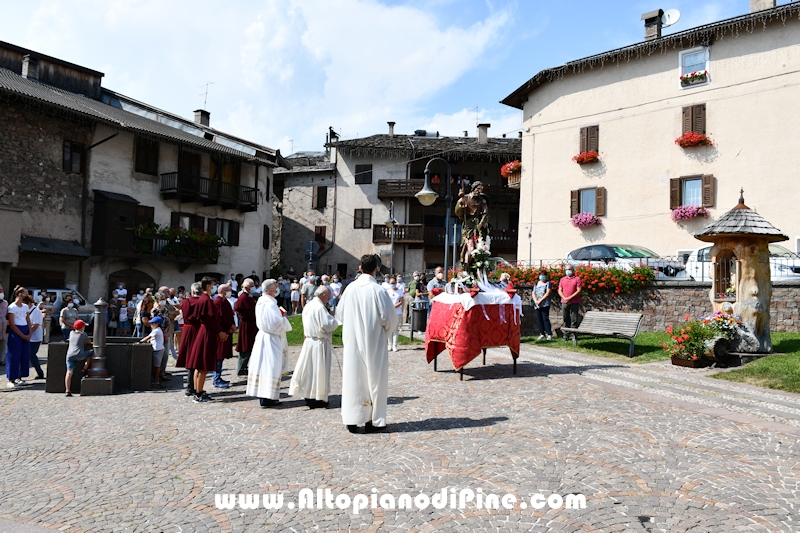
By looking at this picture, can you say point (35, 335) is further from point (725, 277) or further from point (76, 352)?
point (725, 277)

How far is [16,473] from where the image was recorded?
18.7ft

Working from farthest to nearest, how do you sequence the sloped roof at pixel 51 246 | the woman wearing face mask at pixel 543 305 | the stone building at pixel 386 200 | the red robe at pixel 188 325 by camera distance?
the stone building at pixel 386 200 → the sloped roof at pixel 51 246 → the woman wearing face mask at pixel 543 305 → the red robe at pixel 188 325

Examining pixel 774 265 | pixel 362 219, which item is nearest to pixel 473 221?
pixel 774 265

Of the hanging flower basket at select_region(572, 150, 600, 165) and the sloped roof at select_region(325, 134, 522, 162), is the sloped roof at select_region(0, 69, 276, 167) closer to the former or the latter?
the sloped roof at select_region(325, 134, 522, 162)

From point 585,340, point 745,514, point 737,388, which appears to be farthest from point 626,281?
point 745,514

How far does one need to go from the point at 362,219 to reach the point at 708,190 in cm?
2174

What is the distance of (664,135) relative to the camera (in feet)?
83.5

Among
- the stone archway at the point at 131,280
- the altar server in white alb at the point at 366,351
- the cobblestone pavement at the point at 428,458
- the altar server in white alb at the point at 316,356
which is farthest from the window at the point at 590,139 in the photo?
the altar server in white alb at the point at 366,351

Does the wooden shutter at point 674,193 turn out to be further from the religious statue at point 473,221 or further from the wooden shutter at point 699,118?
the religious statue at point 473,221

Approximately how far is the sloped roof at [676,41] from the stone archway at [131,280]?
19968mm

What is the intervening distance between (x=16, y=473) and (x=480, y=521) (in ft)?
14.2

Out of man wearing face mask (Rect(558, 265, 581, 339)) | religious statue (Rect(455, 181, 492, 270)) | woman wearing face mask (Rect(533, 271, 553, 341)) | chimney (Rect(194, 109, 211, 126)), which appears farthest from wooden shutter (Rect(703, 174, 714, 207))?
chimney (Rect(194, 109, 211, 126))

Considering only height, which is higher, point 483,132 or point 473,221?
point 483,132

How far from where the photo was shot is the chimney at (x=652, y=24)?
26.6 m
